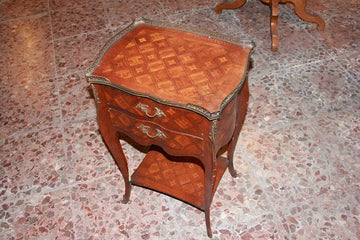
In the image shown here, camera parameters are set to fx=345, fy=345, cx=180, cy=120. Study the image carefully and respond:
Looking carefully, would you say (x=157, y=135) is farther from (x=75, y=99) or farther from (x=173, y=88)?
(x=75, y=99)

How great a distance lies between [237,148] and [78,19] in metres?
2.24

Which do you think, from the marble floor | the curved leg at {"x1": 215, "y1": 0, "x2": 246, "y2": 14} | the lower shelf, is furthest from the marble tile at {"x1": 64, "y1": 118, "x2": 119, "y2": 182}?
the curved leg at {"x1": 215, "y1": 0, "x2": 246, "y2": 14}

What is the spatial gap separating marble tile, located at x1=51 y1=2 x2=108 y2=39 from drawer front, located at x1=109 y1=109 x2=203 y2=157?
6.73 feet

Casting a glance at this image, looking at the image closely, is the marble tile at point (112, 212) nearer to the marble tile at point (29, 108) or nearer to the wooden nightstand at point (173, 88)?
the wooden nightstand at point (173, 88)

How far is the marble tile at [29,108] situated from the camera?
2.55m

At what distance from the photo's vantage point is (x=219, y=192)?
6.85 feet

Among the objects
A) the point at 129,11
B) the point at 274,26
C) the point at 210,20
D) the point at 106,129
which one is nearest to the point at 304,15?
the point at 274,26

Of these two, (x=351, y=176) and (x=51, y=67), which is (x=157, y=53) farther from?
(x=51, y=67)

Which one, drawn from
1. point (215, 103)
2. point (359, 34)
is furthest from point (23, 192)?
point (359, 34)

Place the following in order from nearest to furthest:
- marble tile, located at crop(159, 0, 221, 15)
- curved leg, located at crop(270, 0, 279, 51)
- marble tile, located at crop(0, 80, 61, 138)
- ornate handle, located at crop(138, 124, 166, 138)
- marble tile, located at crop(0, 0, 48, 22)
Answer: ornate handle, located at crop(138, 124, 166, 138)
marble tile, located at crop(0, 80, 61, 138)
curved leg, located at crop(270, 0, 279, 51)
marble tile, located at crop(159, 0, 221, 15)
marble tile, located at crop(0, 0, 48, 22)

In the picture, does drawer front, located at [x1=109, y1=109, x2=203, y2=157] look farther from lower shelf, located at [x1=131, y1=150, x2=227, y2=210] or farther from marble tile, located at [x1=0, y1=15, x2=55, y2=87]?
Answer: marble tile, located at [x1=0, y1=15, x2=55, y2=87]

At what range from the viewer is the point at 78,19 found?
3.53 m

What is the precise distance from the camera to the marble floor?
6.45 feet

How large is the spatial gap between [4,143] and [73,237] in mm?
964
